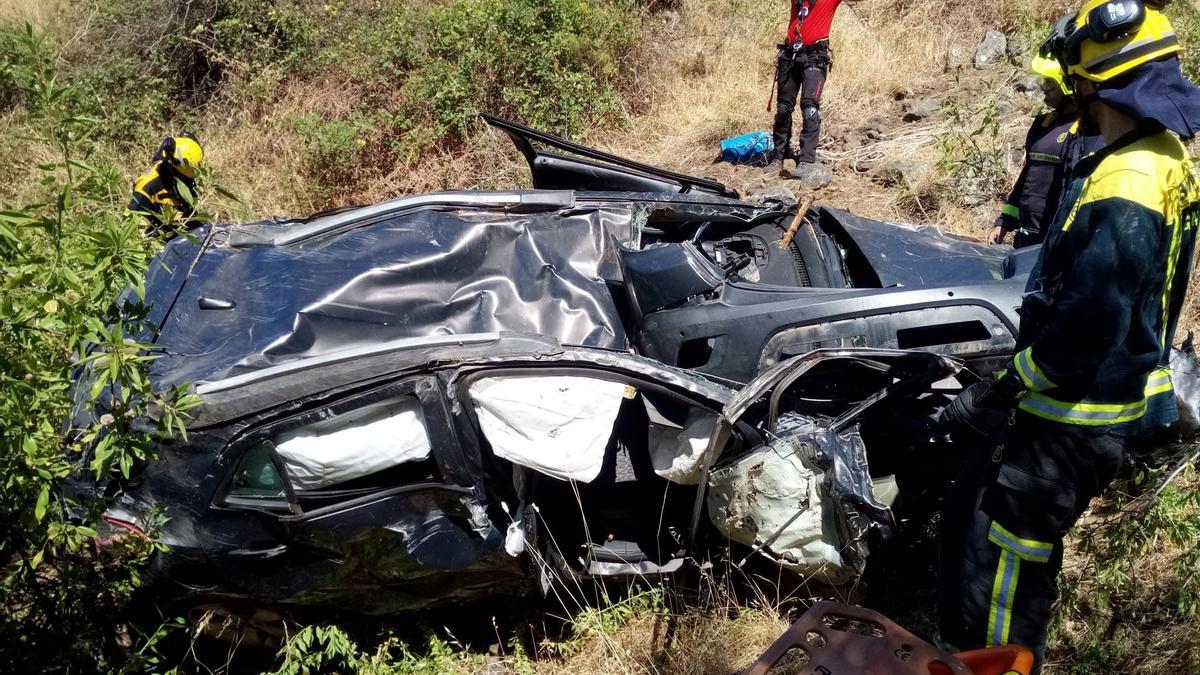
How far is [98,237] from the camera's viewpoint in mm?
2102

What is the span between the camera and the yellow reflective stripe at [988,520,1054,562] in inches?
104

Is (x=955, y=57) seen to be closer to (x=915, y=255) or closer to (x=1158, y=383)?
(x=915, y=255)

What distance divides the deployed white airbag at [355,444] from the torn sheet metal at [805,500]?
105 centimetres

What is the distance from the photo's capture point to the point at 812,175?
289 inches

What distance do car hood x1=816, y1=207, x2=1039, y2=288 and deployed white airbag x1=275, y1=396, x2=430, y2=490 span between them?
2.05 meters

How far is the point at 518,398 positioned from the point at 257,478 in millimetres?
906

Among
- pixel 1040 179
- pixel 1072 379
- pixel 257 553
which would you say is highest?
pixel 1040 179

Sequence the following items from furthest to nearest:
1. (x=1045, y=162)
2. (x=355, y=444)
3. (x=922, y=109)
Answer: (x=922, y=109)
(x=1045, y=162)
(x=355, y=444)

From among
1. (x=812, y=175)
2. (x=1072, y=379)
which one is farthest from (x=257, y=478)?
(x=812, y=175)

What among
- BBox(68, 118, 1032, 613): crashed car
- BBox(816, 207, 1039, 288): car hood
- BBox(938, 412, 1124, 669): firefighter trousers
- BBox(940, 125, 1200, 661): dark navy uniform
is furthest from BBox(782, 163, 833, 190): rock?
BBox(938, 412, 1124, 669): firefighter trousers

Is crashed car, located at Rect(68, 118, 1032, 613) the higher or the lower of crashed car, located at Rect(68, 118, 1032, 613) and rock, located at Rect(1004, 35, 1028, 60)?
the lower

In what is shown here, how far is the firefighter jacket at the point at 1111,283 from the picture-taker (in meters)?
2.35

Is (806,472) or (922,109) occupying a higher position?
(922,109)

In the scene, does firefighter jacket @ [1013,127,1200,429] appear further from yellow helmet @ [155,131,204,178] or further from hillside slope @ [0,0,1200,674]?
yellow helmet @ [155,131,204,178]
